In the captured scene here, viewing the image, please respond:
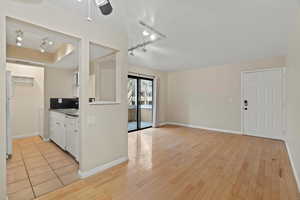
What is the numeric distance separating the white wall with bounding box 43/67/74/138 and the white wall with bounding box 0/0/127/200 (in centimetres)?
273

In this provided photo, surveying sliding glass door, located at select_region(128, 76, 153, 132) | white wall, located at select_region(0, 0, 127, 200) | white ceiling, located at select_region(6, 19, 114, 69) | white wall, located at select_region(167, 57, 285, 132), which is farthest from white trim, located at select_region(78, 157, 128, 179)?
white wall, located at select_region(167, 57, 285, 132)

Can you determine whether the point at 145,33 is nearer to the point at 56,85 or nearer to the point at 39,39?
the point at 39,39

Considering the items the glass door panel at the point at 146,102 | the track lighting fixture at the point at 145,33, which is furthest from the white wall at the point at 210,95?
the track lighting fixture at the point at 145,33

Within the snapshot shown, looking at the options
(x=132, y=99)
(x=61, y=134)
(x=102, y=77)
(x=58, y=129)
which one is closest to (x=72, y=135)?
(x=61, y=134)

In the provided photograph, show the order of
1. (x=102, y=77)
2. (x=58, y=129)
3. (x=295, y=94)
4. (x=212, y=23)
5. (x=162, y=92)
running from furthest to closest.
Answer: (x=162, y=92), (x=102, y=77), (x=58, y=129), (x=212, y=23), (x=295, y=94)

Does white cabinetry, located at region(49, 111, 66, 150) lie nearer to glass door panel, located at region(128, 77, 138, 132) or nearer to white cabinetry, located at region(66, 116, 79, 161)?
white cabinetry, located at region(66, 116, 79, 161)

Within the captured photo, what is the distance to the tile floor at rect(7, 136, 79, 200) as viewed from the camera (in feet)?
6.23

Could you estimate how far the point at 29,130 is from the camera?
14.4ft

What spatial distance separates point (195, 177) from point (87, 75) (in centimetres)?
226

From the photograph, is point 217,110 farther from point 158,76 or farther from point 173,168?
point 173,168

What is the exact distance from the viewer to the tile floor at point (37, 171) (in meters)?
1.90

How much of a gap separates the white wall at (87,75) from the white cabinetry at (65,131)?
22.0 inches

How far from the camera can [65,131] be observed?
122 inches

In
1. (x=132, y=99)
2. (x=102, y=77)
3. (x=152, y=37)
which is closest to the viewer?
(x=152, y=37)
